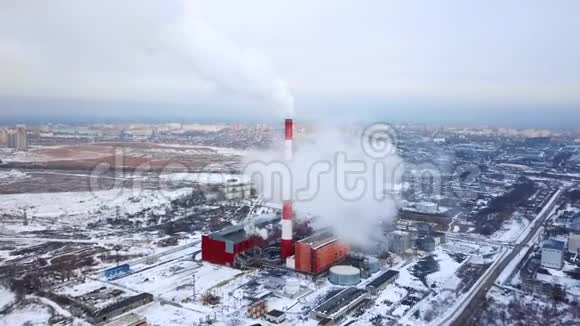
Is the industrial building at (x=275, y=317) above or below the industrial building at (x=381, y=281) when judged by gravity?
below

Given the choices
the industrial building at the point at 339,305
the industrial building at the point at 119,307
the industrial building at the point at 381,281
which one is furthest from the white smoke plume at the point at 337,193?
the industrial building at the point at 119,307

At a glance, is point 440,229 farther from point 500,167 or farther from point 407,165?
point 500,167

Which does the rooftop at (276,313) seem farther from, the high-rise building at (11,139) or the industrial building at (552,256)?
the high-rise building at (11,139)

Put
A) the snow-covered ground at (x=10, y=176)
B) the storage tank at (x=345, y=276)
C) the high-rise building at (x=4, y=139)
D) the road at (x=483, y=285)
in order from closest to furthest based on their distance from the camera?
the road at (x=483, y=285)
the storage tank at (x=345, y=276)
the snow-covered ground at (x=10, y=176)
the high-rise building at (x=4, y=139)

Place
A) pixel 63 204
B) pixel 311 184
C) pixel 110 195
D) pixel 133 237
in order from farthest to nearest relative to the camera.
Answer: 1. pixel 110 195
2. pixel 63 204
3. pixel 133 237
4. pixel 311 184

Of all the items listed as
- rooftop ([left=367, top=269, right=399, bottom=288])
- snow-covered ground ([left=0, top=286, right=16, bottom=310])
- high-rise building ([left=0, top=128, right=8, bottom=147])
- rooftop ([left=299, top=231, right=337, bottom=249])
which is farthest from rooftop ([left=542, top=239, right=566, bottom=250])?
high-rise building ([left=0, top=128, right=8, bottom=147])

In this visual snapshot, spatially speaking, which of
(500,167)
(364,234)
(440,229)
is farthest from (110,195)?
(500,167)
